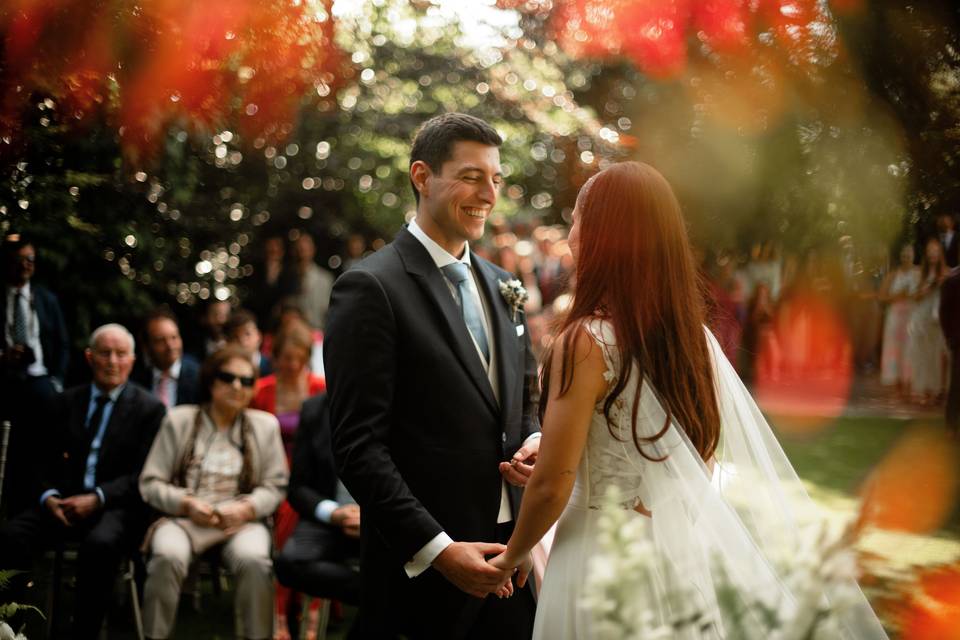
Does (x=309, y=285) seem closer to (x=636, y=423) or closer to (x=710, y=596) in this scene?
(x=636, y=423)

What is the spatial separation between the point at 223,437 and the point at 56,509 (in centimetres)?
91

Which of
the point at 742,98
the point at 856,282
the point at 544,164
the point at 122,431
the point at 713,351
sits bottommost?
the point at 122,431

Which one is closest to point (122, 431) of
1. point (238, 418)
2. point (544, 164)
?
point (238, 418)

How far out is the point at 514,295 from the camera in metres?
2.64

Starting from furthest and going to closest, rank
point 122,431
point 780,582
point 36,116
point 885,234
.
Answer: point 122,431 < point 885,234 < point 36,116 < point 780,582

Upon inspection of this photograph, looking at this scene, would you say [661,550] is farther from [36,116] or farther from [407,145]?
[407,145]

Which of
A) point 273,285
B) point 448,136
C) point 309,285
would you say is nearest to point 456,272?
point 448,136

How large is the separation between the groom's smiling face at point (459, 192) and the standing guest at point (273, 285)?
20.6ft

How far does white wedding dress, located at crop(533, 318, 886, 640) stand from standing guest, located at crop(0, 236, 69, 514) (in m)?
3.18

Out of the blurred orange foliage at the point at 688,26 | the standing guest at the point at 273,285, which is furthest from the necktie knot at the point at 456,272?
the standing guest at the point at 273,285

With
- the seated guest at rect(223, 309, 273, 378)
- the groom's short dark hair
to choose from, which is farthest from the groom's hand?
the seated guest at rect(223, 309, 273, 378)

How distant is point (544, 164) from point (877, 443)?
553cm

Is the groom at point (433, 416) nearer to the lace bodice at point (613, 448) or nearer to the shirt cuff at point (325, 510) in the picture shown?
the lace bodice at point (613, 448)

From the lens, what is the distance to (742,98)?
4.18 metres
